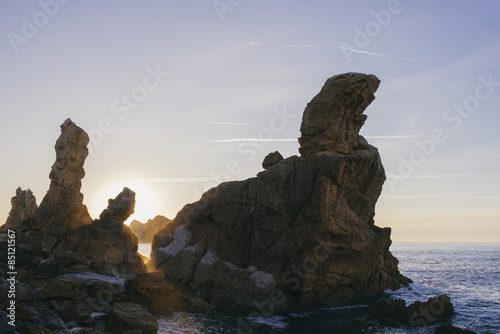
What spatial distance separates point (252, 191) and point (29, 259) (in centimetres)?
2407

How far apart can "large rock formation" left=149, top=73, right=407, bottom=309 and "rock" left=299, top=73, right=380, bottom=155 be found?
117 mm

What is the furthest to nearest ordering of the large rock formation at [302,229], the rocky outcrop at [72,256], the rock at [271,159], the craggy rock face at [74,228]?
1. the rock at [271,159]
2. the craggy rock face at [74,228]
3. the large rock formation at [302,229]
4. the rocky outcrop at [72,256]

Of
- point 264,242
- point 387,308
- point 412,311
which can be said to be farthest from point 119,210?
point 412,311

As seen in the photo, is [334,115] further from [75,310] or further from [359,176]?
[75,310]

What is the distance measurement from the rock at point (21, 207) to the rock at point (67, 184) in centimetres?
1356

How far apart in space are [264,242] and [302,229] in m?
4.51

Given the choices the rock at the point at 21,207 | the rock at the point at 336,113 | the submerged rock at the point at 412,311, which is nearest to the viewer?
the submerged rock at the point at 412,311

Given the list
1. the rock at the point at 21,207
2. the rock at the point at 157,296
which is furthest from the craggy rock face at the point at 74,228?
the rock at the point at 21,207

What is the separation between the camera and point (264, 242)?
44.8 metres

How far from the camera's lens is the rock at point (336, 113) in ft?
158

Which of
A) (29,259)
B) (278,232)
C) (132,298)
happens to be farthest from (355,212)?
(29,259)

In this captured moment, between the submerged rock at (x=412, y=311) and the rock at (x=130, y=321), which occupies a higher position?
the rock at (x=130, y=321)

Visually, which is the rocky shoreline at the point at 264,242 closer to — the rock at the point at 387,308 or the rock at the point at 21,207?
Result: the rock at the point at 387,308

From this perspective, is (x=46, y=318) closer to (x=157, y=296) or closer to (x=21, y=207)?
(x=157, y=296)
